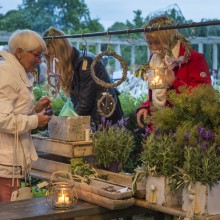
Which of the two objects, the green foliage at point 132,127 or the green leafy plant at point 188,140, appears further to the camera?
the green foliage at point 132,127

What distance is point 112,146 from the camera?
3.43 m

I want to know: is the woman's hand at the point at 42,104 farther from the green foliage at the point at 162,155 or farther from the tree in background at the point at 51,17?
the tree in background at the point at 51,17

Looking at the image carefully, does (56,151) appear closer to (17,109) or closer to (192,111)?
(17,109)

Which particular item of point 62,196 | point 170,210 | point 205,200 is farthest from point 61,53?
point 205,200

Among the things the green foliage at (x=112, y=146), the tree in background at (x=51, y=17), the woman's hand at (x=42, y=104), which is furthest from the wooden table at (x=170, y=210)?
the tree in background at (x=51, y=17)

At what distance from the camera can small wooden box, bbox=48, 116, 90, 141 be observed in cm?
353

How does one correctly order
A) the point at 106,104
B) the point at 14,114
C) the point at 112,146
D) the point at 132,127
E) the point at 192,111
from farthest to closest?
1. the point at 132,127
2. the point at 106,104
3. the point at 112,146
4. the point at 14,114
5. the point at 192,111

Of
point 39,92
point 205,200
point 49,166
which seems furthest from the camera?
point 39,92

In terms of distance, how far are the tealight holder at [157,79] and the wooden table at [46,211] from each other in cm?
69

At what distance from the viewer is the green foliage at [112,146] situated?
3.43m

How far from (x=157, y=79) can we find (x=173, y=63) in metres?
0.20

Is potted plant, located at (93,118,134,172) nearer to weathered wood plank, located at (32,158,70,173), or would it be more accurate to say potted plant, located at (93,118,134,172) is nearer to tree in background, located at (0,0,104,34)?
weathered wood plank, located at (32,158,70,173)

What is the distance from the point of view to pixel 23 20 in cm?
802

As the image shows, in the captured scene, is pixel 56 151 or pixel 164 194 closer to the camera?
pixel 164 194
